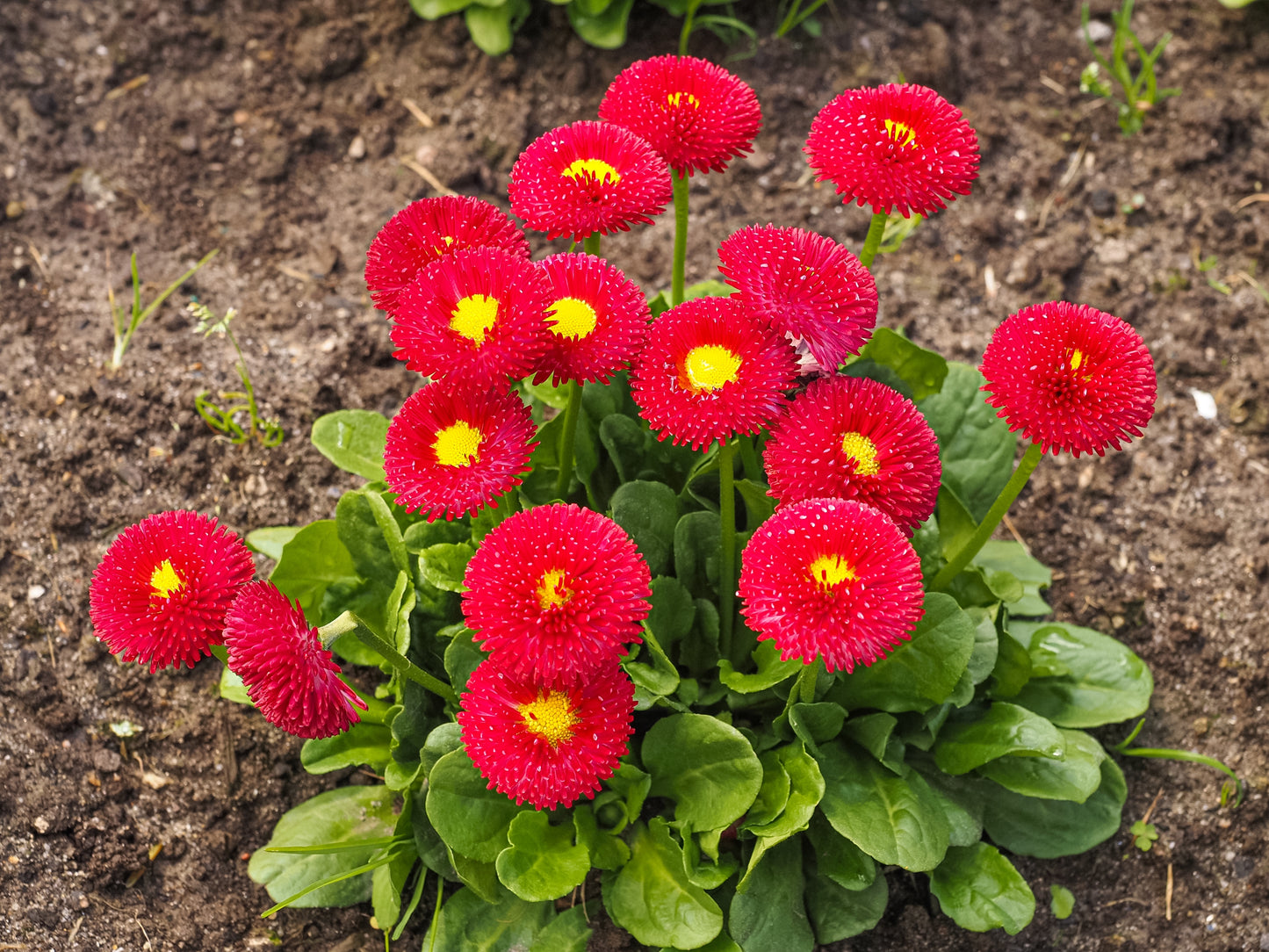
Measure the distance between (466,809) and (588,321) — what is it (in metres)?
1.19

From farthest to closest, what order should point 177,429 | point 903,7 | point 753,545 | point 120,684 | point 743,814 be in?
1. point 903,7
2. point 177,429
3. point 120,684
4. point 743,814
5. point 753,545

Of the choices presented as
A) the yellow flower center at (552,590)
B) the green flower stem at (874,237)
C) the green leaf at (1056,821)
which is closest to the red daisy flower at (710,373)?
the yellow flower center at (552,590)

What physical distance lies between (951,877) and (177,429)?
9.33 ft

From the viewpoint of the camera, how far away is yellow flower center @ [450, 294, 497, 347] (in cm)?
203

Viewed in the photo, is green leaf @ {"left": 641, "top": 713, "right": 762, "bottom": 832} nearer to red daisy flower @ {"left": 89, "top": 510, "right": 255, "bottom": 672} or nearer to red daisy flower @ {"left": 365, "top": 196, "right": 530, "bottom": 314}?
red daisy flower @ {"left": 89, "top": 510, "right": 255, "bottom": 672}

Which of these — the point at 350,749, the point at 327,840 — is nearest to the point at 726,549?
the point at 350,749

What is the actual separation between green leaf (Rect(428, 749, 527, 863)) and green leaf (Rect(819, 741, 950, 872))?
788mm

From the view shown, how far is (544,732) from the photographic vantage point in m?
2.08

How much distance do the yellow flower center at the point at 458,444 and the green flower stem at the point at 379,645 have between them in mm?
369

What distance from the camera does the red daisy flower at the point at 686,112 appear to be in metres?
2.47

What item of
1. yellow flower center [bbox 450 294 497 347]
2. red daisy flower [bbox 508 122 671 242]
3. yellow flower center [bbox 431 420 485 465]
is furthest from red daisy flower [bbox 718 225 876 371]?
yellow flower center [bbox 431 420 485 465]

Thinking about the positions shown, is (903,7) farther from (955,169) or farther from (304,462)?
(304,462)

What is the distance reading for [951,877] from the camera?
2803 millimetres

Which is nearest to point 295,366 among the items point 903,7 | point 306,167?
point 306,167
